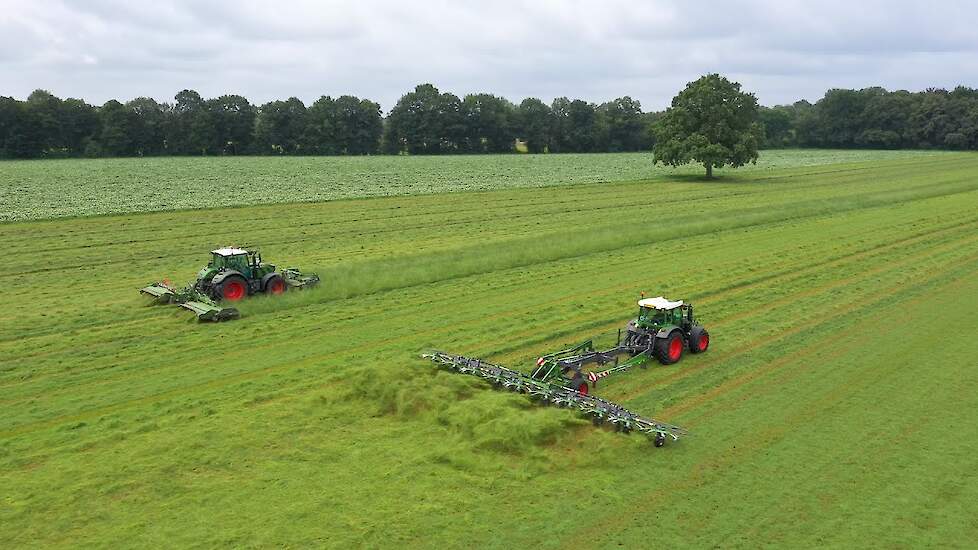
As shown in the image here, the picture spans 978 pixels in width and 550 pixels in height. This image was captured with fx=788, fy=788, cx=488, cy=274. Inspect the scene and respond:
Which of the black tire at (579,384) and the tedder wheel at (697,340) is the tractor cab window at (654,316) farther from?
the black tire at (579,384)

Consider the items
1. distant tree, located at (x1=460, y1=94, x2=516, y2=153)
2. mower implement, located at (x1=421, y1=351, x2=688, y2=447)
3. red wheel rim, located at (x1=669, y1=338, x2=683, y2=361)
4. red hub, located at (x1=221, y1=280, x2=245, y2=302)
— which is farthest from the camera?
distant tree, located at (x1=460, y1=94, x2=516, y2=153)

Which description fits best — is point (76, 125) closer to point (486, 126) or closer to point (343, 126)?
point (343, 126)

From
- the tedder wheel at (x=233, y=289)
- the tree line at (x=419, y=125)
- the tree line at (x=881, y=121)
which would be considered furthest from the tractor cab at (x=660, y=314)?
the tree line at (x=881, y=121)

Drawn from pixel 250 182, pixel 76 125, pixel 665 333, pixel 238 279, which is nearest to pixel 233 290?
pixel 238 279

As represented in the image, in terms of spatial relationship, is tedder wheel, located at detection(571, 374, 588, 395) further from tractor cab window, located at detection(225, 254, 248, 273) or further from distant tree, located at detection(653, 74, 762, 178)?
distant tree, located at detection(653, 74, 762, 178)

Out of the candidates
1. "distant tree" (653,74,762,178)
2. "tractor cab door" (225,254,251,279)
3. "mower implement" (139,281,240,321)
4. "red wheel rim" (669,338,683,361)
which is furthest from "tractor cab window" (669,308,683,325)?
"distant tree" (653,74,762,178)

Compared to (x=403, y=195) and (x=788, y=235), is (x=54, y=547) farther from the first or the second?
(x=403, y=195)

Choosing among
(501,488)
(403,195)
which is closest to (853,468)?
(501,488)
